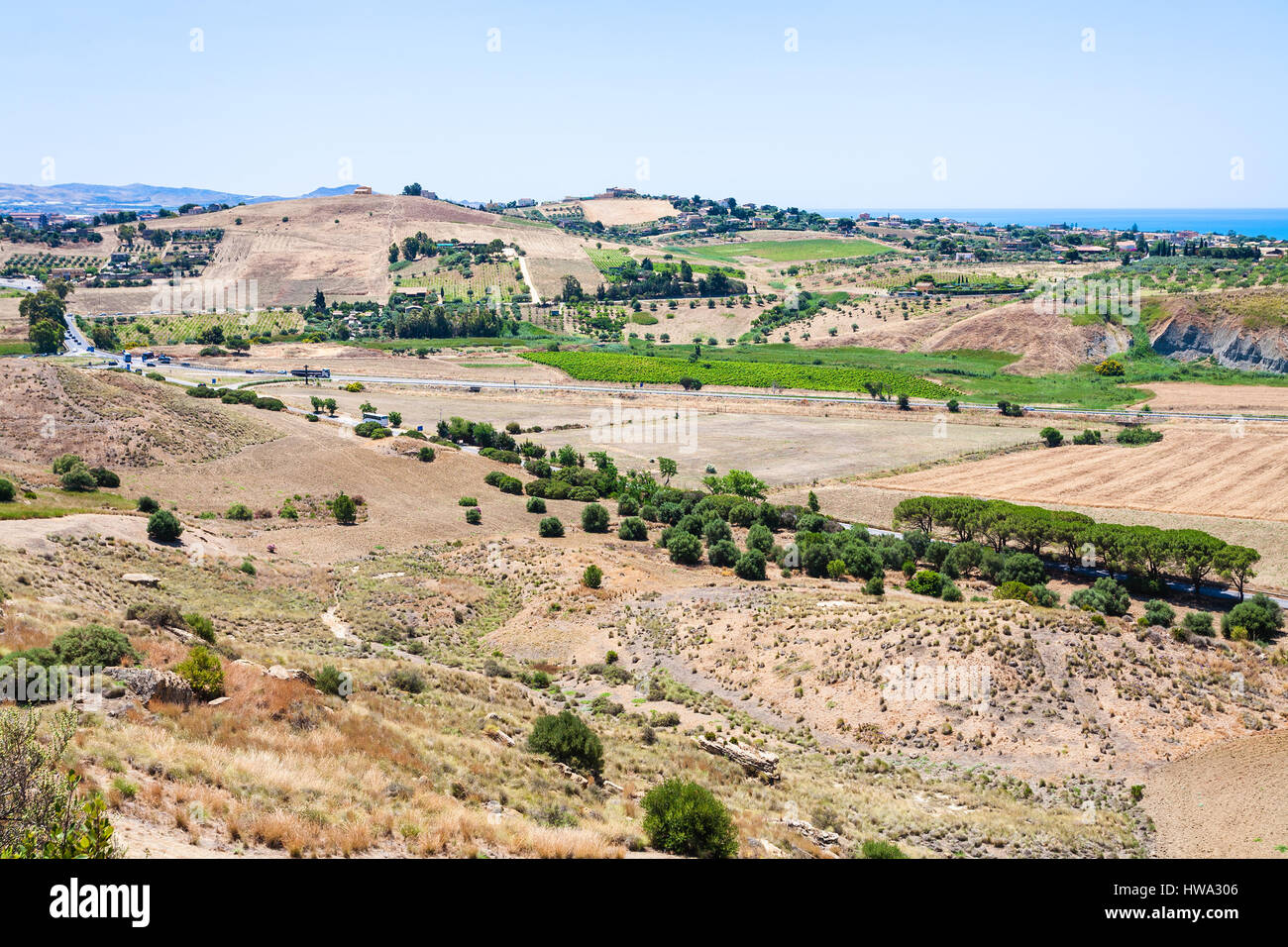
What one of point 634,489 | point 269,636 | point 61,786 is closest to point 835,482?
point 634,489

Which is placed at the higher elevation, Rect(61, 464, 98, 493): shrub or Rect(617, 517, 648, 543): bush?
Rect(61, 464, 98, 493): shrub

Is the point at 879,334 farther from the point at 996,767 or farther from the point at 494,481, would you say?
the point at 996,767

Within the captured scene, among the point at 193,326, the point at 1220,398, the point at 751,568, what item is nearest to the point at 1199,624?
the point at 751,568

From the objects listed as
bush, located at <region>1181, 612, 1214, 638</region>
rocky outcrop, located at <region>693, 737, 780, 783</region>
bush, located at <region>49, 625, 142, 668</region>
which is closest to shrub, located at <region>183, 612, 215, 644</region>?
bush, located at <region>49, 625, 142, 668</region>

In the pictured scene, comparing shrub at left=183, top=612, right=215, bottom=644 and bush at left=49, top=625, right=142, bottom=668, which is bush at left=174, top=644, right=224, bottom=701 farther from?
shrub at left=183, top=612, right=215, bottom=644

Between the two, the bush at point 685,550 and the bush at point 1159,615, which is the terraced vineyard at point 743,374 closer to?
the bush at point 685,550

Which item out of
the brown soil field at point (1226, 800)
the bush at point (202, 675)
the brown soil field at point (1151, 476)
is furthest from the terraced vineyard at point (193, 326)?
the brown soil field at point (1226, 800)

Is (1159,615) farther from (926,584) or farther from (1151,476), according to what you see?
(1151,476)

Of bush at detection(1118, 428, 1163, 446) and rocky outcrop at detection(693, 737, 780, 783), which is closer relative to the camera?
rocky outcrop at detection(693, 737, 780, 783)
